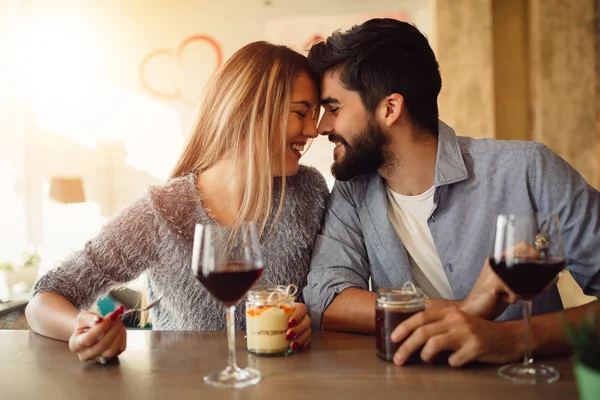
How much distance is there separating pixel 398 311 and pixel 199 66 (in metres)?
4.22

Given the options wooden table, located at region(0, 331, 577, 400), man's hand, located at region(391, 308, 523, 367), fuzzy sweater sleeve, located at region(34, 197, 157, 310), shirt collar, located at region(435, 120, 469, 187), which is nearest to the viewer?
wooden table, located at region(0, 331, 577, 400)

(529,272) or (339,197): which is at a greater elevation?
(339,197)

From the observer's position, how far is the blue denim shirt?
1471 mm

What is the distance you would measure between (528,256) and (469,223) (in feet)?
2.30

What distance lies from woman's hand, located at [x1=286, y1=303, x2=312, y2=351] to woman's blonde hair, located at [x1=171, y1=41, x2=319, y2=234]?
531mm

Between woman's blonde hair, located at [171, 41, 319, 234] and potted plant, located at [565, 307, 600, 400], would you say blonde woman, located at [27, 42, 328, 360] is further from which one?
potted plant, located at [565, 307, 600, 400]

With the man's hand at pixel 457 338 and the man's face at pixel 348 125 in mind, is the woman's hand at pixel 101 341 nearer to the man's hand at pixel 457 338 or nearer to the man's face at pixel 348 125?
the man's hand at pixel 457 338

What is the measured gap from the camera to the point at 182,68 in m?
4.92

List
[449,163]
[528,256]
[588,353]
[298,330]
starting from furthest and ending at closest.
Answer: [449,163], [298,330], [528,256], [588,353]

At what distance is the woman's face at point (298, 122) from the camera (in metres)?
1.74

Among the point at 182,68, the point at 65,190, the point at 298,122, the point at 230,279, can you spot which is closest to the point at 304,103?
the point at 298,122

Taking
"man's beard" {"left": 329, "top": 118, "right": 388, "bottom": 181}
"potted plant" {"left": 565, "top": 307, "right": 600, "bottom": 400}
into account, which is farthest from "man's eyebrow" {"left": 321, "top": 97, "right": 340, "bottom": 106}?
"potted plant" {"left": 565, "top": 307, "right": 600, "bottom": 400}

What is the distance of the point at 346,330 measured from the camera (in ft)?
4.39

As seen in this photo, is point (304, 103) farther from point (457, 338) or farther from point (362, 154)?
point (457, 338)
